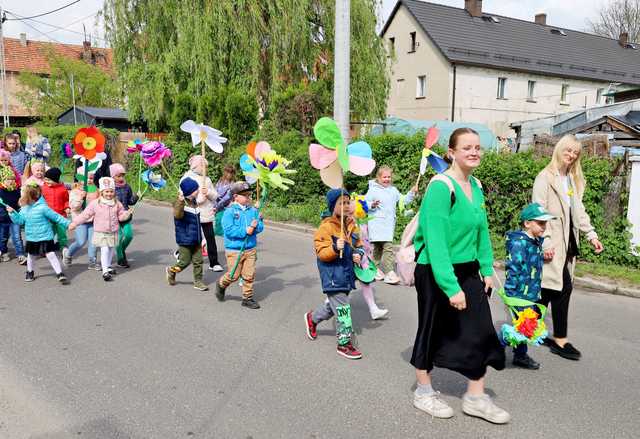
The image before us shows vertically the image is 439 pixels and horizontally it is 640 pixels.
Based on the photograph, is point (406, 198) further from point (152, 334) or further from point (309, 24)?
point (309, 24)

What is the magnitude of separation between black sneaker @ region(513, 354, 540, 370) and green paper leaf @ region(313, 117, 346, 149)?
2308 millimetres

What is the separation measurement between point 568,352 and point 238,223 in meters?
3.49

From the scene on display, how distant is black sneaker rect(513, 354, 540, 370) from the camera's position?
14.4ft

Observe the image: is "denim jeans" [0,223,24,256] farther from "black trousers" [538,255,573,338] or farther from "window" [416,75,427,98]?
"window" [416,75,427,98]

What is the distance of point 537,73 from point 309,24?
2055 cm

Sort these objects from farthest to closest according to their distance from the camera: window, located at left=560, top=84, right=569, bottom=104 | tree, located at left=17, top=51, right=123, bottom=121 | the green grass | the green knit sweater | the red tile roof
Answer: the red tile roof
tree, located at left=17, top=51, right=123, bottom=121
window, located at left=560, top=84, right=569, bottom=104
the green grass
the green knit sweater

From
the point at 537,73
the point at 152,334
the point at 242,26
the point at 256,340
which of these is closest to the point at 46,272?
the point at 152,334

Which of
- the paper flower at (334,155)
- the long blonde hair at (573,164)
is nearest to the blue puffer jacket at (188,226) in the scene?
the paper flower at (334,155)

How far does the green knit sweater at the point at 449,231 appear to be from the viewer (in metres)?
3.17

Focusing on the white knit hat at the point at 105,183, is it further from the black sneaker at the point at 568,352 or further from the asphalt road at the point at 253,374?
the black sneaker at the point at 568,352

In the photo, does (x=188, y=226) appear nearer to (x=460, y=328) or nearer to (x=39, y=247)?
(x=39, y=247)

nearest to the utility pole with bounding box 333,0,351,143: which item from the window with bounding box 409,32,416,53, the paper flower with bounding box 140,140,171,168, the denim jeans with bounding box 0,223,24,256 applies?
the paper flower with bounding box 140,140,171,168

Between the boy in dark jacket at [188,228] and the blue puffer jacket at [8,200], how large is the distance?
128 inches

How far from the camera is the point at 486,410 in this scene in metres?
3.49
